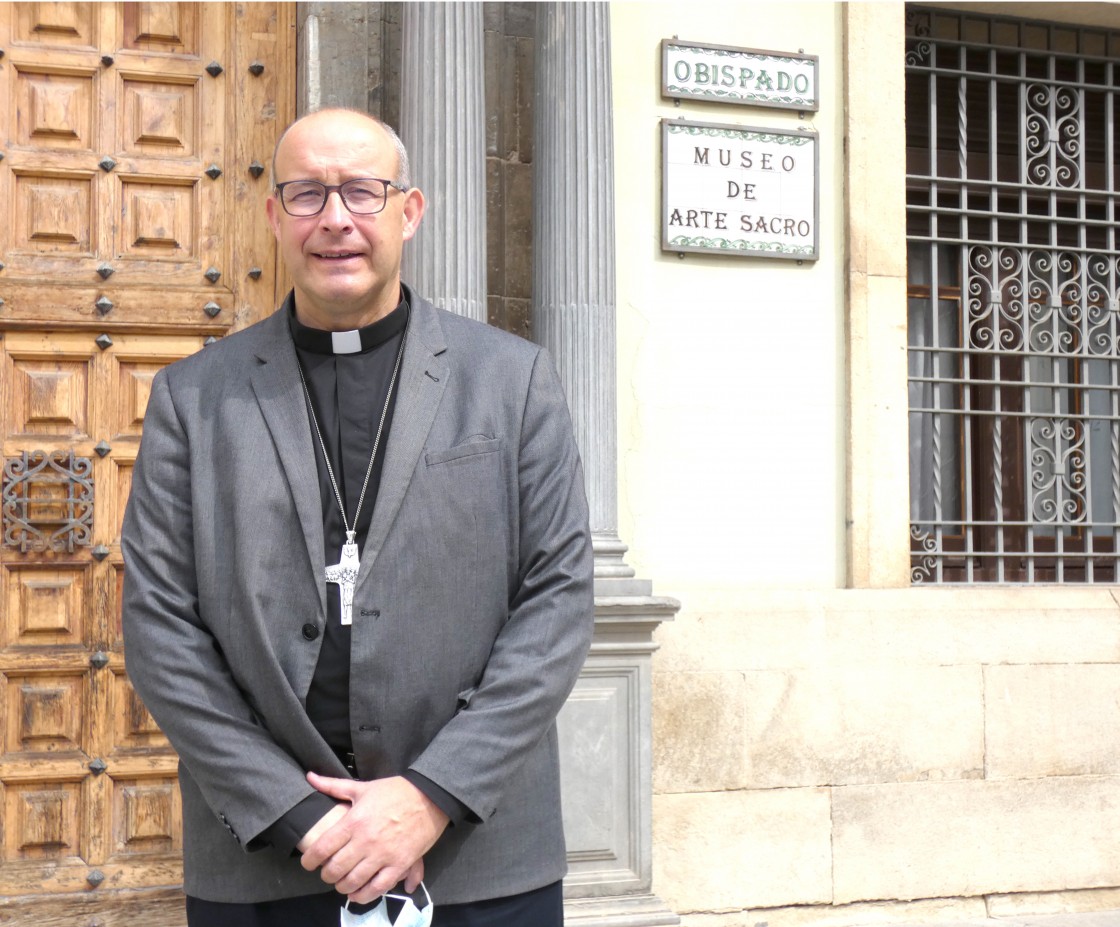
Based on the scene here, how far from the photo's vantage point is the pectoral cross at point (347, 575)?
2.35 m

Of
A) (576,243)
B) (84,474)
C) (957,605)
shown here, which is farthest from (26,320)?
(957,605)

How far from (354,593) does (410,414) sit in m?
0.34

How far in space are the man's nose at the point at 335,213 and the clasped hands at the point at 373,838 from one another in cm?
94

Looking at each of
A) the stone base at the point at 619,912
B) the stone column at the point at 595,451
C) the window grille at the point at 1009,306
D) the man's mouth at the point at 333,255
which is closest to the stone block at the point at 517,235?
the stone column at the point at 595,451

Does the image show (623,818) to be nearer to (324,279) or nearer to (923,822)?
(923,822)

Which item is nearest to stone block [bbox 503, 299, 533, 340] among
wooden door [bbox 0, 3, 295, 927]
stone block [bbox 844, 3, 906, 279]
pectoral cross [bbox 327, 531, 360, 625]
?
wooden door [bbox 0, 3, 295, 927]

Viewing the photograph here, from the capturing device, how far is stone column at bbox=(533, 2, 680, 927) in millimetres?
4758

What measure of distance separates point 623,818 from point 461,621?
264 cm

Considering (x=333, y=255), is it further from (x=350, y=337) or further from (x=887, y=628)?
(x=887, y=628)

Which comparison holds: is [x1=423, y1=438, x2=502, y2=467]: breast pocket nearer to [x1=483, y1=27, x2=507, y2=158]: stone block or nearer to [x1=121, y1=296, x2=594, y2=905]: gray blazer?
[x1=121, y1=296, x2=594, y2=905]: gray blazer

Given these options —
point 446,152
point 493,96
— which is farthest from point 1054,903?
A: point 493,96

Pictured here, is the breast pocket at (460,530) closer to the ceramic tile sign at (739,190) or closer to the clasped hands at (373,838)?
the clasped hands at (373,838)

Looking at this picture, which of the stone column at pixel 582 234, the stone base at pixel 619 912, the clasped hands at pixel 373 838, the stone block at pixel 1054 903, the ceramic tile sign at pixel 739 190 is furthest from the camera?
the stone block at pixel 1054 903

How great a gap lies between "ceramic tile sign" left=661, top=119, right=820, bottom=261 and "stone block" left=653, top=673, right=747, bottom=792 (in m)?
1.66
